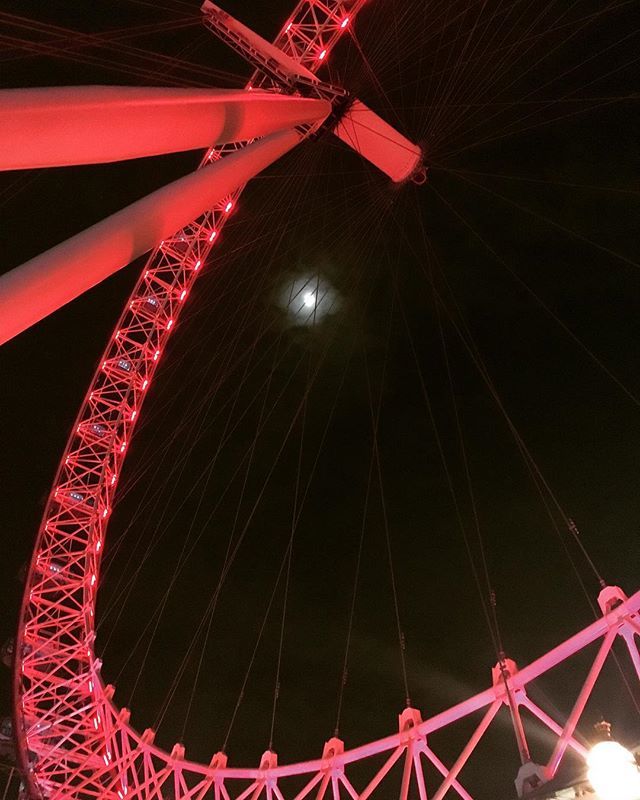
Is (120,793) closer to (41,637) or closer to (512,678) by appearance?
(41,637)

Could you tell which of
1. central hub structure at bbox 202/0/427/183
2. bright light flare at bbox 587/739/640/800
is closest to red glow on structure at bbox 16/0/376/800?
central hub structure at bbox 202/0/427/183

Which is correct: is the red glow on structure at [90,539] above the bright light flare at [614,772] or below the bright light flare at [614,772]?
above

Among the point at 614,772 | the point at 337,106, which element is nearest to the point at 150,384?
the point at 337,106

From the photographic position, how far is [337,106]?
716 inches

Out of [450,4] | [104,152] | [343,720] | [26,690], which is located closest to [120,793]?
[26,690]

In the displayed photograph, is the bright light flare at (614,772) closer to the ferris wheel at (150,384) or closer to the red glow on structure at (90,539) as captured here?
the ferris wheel at (150,384)

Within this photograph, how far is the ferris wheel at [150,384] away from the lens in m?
7.16

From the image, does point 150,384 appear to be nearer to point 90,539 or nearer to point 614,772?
point 90,539

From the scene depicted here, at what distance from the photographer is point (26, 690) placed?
26969 millimetres

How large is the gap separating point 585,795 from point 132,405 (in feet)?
77.9

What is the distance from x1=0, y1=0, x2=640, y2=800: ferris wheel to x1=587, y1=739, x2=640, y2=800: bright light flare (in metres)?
0.03

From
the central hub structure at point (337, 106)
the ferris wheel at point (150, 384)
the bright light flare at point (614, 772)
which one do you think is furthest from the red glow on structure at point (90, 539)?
the bright light flare at point (614, 772)

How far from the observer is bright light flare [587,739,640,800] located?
6.66 meters

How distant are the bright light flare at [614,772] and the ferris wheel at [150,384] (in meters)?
0.03
